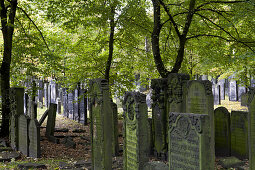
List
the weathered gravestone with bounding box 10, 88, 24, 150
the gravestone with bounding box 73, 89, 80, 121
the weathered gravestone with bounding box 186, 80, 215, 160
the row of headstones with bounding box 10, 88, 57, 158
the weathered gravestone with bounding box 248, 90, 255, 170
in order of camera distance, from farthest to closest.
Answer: the gravestone with bounding box 73, 89, 80, 121, the weathered gravestone with bounding box 10, 88, 24, 150, the row of headstones with bounding box 10, 88, 57, 158, the weathered gravestone with bounding box 186, 80, 215, 160, the weathered gravestone with bounding box 248, 90, 255, 170

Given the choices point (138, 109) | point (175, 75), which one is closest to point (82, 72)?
point (175, 75)

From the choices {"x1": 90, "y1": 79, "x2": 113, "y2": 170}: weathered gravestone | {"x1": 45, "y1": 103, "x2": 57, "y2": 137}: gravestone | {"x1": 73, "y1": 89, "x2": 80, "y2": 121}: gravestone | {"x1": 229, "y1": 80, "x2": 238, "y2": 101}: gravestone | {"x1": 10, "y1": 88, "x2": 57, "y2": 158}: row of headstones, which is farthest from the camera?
{"x1": 229, "y1": 80, "x2": 238, "y2": 101}: gravestone

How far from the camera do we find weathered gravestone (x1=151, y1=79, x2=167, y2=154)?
9.27m

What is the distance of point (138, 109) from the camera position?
20.4 ft

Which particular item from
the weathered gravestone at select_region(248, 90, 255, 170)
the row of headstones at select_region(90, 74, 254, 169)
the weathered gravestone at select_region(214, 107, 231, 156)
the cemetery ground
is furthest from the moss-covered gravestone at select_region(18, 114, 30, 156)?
the weathered gravestone at select_region(248, 90, 255, 170)

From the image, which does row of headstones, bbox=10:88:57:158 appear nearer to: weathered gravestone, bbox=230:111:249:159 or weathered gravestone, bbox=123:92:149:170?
weathered gravestone, bbox=123:92:149:170

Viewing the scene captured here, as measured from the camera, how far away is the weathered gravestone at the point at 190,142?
4.64 metres

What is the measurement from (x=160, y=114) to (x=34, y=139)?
439 centimetres

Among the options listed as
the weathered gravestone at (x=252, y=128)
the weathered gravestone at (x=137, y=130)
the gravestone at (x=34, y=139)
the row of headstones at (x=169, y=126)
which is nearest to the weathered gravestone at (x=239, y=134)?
the row of headstones at (x=169, y=126)

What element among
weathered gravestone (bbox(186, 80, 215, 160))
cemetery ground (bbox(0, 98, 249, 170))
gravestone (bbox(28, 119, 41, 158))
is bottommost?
cemetery ground (bbox(0, 98, 249, 170))

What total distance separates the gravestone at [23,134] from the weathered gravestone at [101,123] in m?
3.15

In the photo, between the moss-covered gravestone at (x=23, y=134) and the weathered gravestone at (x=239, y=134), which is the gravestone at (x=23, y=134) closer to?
the moss-covered gravestone at (x=23, y=134)

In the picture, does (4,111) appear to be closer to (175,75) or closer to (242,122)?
(175,75)

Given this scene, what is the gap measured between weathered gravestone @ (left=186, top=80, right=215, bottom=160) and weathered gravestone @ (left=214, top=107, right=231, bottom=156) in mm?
1559
